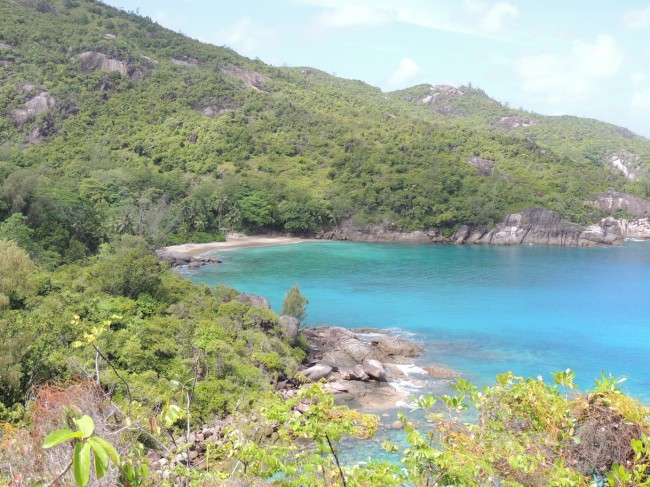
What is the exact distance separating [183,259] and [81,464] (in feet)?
149

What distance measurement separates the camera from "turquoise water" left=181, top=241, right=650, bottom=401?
24938 mm

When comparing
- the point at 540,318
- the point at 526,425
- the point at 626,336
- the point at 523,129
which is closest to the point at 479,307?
the point at 540,318

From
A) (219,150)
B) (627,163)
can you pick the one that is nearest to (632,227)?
(627,163)

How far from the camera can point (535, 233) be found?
6444 cm

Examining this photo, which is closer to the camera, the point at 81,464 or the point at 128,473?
the point at 81,464

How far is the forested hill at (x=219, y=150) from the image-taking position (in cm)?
6162

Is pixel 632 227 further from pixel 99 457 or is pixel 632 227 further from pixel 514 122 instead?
pixel 99 457

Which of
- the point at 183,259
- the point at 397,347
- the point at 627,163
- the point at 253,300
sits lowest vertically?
the point at 397,347

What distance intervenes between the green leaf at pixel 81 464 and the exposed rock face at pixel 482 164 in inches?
3017

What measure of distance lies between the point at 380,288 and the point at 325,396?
114 ft

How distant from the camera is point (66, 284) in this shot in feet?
66.5

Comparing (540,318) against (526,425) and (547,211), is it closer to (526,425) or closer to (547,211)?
(526,425)

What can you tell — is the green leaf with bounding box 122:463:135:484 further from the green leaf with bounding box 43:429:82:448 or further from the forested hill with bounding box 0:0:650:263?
the forested hill with bounding box 0:0:650:263

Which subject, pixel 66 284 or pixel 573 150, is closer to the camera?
pixel 66 284
